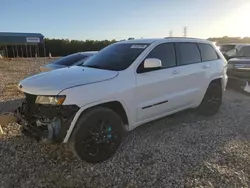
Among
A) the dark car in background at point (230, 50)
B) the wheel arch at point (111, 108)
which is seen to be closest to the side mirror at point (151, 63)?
the wheel arch at point (111, 108)

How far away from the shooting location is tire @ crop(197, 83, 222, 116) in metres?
5.80

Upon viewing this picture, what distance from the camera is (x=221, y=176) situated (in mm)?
3426

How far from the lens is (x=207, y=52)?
5.80 metres

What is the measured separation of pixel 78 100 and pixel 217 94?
3.73m

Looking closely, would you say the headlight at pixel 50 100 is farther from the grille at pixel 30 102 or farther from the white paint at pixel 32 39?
the white paint at pixel 32 39

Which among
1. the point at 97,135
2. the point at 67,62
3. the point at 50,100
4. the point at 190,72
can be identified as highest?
the point at 67,62

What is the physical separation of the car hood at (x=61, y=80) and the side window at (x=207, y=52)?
2.51m

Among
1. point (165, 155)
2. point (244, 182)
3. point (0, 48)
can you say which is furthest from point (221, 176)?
point (0, 48)

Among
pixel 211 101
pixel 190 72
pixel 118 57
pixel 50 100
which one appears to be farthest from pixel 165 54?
pixel 50 100

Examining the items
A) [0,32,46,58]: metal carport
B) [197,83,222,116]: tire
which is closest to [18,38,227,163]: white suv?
[197,83,222,116]: tire

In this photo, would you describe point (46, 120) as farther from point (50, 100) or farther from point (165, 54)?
point (165, 54)

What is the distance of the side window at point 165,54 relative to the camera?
15.1 feet

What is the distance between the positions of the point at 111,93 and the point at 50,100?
33.4 inches

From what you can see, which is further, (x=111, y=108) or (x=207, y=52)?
(x=207, y=52)
